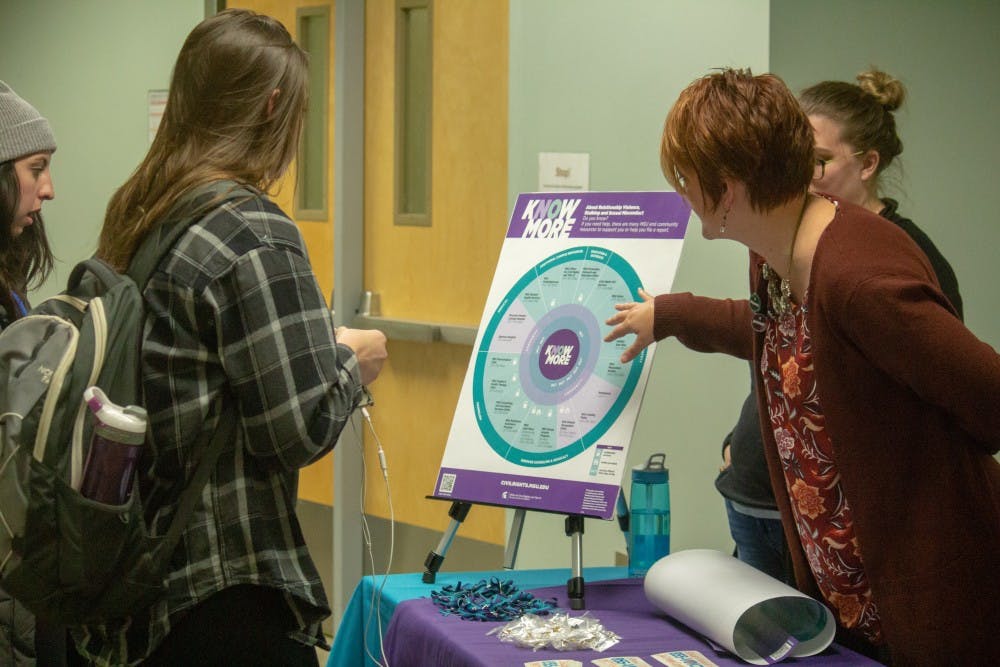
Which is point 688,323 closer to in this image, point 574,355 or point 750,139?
point 574,355

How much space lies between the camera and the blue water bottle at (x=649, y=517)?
2.35m

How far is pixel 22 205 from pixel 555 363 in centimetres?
105

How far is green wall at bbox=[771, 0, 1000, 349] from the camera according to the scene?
2.72 meters

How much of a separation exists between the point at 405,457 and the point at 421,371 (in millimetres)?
295

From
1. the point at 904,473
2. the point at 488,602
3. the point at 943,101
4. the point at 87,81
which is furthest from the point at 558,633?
the point at 87,81

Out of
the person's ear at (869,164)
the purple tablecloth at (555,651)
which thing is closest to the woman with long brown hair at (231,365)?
the purple tablecloth at (555,651)

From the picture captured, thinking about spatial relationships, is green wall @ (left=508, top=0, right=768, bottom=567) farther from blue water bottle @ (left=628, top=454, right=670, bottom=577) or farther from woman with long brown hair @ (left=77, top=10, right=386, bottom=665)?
woman with long brown hair @ (left=77, top=10, right=386, bottom=665)

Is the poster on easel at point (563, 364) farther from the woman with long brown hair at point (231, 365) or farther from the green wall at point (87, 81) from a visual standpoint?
the green wall at point (87, 81)

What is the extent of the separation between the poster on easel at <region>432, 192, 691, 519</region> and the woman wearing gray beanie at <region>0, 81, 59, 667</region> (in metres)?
0.84

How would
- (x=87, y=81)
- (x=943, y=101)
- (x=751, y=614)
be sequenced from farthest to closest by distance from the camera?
(x=87, y=81)
(x=943, y=101)
(x=751, y=614)

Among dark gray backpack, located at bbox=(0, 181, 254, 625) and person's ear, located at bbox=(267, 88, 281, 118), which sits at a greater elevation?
person's ear, located at bbox=(267, 88, 281, 118)

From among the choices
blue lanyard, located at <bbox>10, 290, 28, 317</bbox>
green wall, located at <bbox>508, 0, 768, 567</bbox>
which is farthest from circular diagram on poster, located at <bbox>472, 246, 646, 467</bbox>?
blue lanyard, located at <bbox>10, 290, 28, 317</bbox>

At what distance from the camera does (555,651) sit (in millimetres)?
1742

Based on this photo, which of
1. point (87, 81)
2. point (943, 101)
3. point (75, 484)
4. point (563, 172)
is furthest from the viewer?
point (87, 81)
